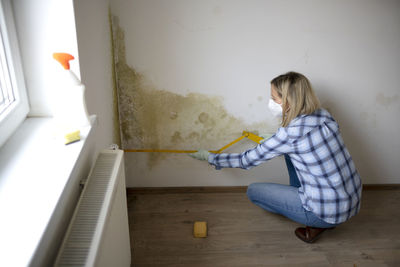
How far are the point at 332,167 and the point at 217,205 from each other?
764 millimetres

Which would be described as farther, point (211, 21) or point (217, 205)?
point (217, 205)

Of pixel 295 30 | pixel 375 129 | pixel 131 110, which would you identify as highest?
pixel 295 30

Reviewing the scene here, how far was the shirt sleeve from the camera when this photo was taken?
159cm

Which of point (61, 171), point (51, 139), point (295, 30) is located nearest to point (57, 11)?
point (51, 139)

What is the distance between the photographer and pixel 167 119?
1.96 meters

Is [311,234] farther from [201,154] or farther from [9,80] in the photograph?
[9,80]

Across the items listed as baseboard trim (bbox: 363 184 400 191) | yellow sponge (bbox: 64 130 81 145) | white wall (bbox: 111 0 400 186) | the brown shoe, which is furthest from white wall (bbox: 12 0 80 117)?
baseboard trim (bbox: 363 184 400 191)

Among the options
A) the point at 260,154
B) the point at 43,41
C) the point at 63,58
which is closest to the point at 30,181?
the point at 63,58

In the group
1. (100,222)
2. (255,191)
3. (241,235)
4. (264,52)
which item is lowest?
(241,235)

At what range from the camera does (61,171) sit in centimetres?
92

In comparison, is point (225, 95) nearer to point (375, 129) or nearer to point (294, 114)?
point (294, 114)

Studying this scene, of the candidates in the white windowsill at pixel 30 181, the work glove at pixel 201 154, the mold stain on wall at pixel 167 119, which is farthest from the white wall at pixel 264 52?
the white windowsill at pixel 30 181

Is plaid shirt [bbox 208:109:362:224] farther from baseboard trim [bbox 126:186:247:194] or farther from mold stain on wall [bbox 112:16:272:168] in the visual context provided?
baseboard trim [bbox 126:186:247:194]

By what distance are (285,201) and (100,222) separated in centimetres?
116
